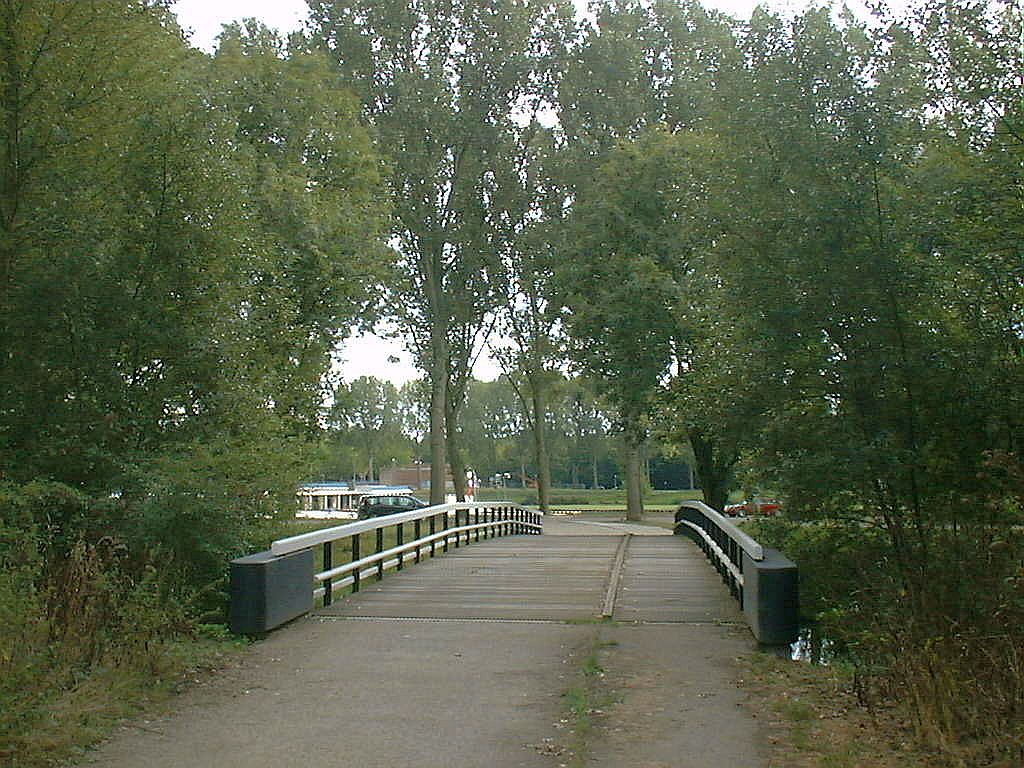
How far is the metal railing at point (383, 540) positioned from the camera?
440 inches

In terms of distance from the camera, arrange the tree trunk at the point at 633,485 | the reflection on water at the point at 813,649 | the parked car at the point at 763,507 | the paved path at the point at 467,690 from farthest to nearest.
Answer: the tree trunk at the point at 633,485, the parked car at the point at 763,507, the reflection on water at the point at 813,649, the paved path at the point at 467,690

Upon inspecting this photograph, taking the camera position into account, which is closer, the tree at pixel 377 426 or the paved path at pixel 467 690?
the paved path at pixel 467 690

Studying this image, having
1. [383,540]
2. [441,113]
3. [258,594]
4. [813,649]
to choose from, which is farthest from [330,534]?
[441,113]

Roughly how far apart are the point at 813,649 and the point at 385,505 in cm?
4516

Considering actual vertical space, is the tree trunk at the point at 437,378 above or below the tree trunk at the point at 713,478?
above

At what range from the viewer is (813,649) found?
10.1 m

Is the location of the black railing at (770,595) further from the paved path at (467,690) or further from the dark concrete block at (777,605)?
the paved path at (467,690)

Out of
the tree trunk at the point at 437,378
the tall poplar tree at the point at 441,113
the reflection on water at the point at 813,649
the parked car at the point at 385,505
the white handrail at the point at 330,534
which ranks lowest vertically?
the reflection on water at the point at 813,649

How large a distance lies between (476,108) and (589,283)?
1255 centimetres

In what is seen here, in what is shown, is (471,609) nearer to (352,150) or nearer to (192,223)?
(192,223)

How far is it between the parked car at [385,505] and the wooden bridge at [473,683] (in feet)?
129

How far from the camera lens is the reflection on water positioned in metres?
9.32

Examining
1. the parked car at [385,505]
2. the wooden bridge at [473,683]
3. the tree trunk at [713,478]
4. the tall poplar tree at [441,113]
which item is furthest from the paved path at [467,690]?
the parked car at [385,505]

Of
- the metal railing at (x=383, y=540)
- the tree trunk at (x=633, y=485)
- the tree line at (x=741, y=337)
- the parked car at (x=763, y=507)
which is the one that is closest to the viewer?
the tree line at (x=741, y=337)
